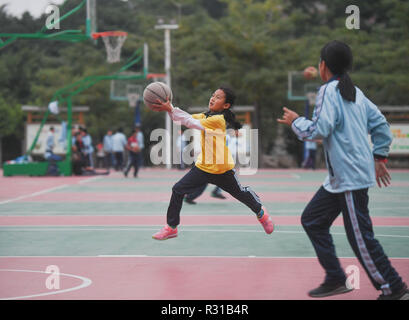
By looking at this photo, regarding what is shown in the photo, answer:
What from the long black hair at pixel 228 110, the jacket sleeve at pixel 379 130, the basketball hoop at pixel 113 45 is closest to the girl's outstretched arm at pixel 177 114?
the long black hair at pixel 228 110

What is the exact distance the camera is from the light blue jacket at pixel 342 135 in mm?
5402

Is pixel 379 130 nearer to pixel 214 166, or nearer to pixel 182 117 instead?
pixel 182 117

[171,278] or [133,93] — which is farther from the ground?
[133,93]

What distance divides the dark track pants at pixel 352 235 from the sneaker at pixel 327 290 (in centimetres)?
4

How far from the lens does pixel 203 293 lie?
19.0ft

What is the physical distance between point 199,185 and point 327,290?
299cm

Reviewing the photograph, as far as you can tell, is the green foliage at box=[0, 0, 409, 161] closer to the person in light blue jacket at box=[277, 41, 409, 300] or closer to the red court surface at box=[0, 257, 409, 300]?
the red court surface at box=[0, 257, 409, 300]

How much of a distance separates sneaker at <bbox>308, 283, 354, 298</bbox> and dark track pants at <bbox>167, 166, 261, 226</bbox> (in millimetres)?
2846

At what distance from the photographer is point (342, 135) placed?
17.9ft

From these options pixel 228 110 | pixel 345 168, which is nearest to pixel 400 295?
pixel 345 168

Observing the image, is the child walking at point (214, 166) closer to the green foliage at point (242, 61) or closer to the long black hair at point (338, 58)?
the long black hair at point (338, 58)

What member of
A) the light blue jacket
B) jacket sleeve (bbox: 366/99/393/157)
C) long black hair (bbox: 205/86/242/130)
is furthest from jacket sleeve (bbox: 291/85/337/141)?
long black hair (bbox: 205/86/242/130)

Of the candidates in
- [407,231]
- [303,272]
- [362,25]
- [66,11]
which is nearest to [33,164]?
[66,11]
